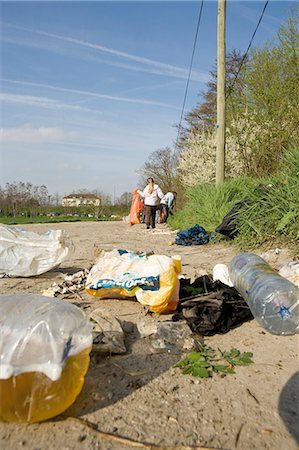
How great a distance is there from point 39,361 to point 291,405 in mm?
1257

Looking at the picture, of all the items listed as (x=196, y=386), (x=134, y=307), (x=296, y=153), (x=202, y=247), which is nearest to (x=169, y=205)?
(x=202, y=247)

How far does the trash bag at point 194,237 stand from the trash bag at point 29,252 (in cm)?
351

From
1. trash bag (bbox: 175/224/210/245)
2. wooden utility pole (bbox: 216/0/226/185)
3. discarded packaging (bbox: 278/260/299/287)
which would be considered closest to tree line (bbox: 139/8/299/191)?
wooden utility pole (bbox: 216/0/226/185)

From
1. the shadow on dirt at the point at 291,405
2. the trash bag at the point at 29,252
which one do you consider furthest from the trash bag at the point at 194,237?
the shadow on dirt at the point at 291,405

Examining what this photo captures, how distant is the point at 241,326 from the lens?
3061 millimetres

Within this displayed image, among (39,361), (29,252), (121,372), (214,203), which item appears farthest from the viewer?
(214,203)

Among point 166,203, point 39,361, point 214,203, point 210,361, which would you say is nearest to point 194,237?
point 214,203

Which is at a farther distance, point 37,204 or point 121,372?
point 37,204

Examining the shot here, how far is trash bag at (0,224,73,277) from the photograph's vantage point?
Answer: 475 centimetres

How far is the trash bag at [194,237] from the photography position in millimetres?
7902

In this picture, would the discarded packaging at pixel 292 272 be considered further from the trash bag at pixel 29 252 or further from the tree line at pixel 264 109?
the tree line at pixel 264 109

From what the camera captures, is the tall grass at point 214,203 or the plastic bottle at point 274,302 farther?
the tall grass at point 214,203

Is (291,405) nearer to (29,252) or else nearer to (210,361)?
(210,361)

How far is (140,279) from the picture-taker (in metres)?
3.26
